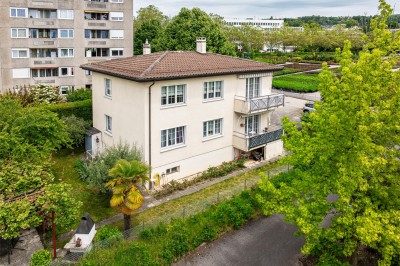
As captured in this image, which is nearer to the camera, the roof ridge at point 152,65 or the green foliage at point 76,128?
the roof ridge at point 152,65

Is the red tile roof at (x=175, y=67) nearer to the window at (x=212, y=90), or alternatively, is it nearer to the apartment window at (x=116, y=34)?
the window at (x=212, y=90)

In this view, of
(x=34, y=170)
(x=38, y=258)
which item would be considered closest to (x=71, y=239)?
(x=38, y=258)

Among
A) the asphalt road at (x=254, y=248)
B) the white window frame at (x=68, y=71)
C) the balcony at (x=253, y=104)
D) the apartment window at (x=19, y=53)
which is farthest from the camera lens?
the white window frame at (x=68, y=71)

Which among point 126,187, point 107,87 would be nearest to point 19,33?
point 107,87

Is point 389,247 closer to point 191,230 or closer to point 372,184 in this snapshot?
point 372,184

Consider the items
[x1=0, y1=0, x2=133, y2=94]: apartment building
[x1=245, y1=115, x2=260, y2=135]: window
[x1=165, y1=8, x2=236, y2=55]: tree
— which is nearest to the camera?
[x1=245, y1=115, x2=260, y2=135]: window

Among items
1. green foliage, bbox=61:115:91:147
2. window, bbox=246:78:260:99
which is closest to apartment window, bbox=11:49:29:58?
green foliage, bbox=61:115:91:147

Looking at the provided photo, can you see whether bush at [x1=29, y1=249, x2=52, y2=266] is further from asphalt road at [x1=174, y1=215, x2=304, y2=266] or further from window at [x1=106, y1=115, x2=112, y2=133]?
window at [x1=106, y1=115, x2=112, y2=133]

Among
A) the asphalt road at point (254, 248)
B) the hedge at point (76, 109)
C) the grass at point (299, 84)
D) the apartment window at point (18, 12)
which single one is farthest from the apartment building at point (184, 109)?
the grass at point (299, 84)
